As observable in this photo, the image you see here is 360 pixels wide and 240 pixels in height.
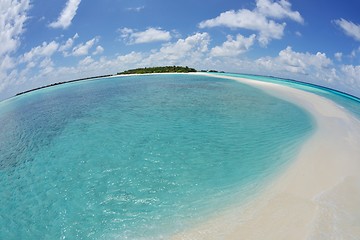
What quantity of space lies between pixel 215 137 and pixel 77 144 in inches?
250

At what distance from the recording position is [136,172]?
7.47 metres

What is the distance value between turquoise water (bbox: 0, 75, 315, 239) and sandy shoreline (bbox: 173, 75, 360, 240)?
0.42 m

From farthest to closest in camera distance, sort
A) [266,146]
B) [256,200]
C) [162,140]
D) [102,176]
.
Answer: [162,140], [266,146], [102,176], [256,200]

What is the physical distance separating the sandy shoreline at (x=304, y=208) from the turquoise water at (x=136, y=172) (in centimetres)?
42

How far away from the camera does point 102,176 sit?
291 inches

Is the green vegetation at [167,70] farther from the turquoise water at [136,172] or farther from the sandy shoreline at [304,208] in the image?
the sandy shoreline at [304,208]

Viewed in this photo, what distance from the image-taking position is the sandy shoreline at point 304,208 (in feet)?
15.5

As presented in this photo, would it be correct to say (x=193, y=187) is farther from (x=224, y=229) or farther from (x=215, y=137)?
(x=215, y=137)

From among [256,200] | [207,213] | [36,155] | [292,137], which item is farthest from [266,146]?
[36,155]

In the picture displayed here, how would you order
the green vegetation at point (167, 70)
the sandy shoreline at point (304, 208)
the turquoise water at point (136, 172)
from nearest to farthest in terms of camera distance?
the sandy shoreline at point (304, 208) → the turquoise water at point (136, 172) → the green vegetation at point (167, 70)

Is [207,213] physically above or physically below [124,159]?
below

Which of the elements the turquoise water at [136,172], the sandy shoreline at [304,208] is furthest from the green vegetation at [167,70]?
the sandy shoreline at [304,208]

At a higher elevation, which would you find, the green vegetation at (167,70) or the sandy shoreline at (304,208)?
the green vegetation at (167,70)

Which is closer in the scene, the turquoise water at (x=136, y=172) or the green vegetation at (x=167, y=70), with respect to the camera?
the turquoise water at (x=136, y=172)
